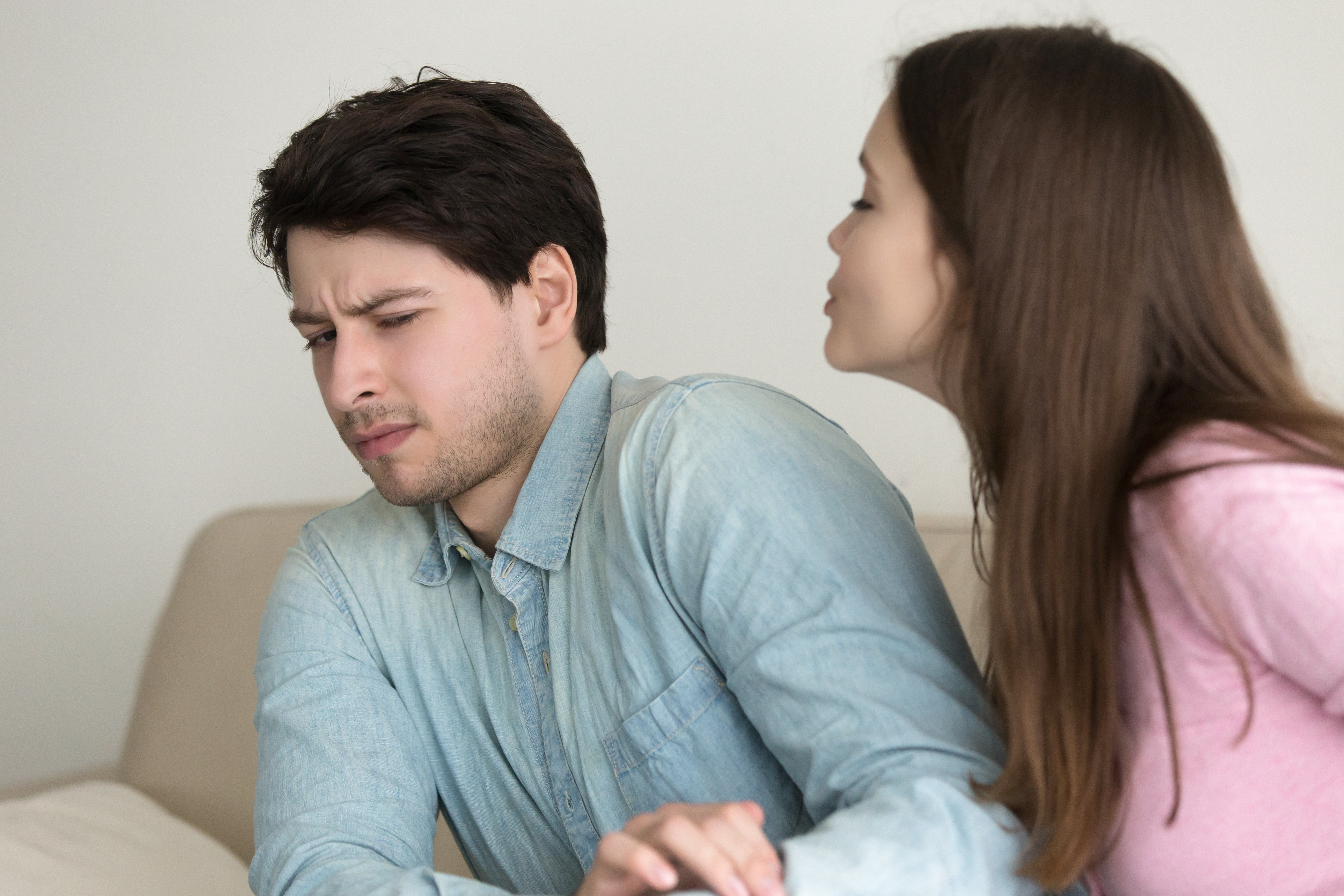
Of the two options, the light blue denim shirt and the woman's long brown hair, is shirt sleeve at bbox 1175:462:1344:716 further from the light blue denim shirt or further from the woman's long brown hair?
the light blue denim shirt

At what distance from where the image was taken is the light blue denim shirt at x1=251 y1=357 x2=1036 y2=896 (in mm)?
817

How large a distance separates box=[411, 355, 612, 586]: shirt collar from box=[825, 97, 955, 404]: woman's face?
36 cm

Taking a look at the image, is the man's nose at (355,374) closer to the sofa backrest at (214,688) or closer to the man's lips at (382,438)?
the man's lips at (382,438)

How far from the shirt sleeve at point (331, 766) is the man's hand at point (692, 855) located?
0.21 meters

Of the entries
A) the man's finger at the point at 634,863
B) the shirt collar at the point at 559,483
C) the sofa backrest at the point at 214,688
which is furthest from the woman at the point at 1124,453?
the sofa backrest at the point at 214,688

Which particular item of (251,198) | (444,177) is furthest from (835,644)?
(251,198)

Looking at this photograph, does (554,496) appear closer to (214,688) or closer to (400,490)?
(400,490)

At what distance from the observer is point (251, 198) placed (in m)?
2.12

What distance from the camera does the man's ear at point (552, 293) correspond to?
127 centimetres

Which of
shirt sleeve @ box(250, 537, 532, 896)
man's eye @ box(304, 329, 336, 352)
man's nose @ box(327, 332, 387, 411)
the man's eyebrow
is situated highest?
the man's eyebrow

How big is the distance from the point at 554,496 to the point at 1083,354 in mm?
575

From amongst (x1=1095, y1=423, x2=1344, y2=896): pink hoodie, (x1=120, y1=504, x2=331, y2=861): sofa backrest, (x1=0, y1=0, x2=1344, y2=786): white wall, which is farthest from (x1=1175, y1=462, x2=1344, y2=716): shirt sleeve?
(x1=120, y1=504, x2=331, y2=861): sofa backrest

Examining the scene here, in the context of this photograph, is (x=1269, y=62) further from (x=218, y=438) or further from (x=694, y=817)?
(x=218, y=438)

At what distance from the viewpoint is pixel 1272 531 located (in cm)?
67
